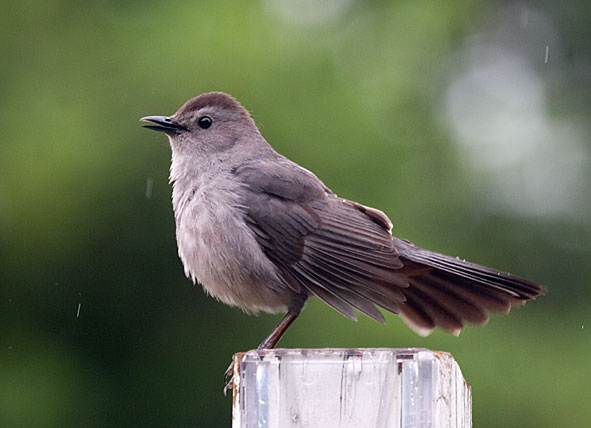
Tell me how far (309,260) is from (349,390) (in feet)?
6.49

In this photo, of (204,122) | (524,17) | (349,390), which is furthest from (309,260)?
(524,17)

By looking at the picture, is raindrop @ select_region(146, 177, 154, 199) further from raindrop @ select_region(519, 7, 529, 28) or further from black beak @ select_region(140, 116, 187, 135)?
raindrop @ select_region(519, 7, 529, 28)

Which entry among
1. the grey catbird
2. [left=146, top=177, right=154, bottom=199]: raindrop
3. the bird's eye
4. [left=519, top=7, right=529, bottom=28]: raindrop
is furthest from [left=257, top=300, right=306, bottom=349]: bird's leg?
[left=519, top=7, right=529, bottom=28]: raindrop

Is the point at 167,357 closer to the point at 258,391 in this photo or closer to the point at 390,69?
the point at 390,69

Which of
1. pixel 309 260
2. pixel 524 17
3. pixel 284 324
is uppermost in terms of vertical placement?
pixel 524 17

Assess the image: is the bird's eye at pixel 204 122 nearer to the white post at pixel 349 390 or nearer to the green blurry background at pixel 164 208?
the green blurry background at pixel 164 208

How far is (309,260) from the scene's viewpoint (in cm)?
471

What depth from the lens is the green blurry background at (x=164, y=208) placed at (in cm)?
646

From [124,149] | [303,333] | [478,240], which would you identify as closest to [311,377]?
[303,333]

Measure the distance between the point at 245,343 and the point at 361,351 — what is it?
147 inches

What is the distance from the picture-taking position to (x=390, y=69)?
25.3ft

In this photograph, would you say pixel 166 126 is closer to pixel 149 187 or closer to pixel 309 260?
pixel 149 187

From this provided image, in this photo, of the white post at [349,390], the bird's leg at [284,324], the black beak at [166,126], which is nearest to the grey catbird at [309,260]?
the bird's leg at [284,324]

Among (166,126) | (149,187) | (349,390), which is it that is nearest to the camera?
(349,390)
